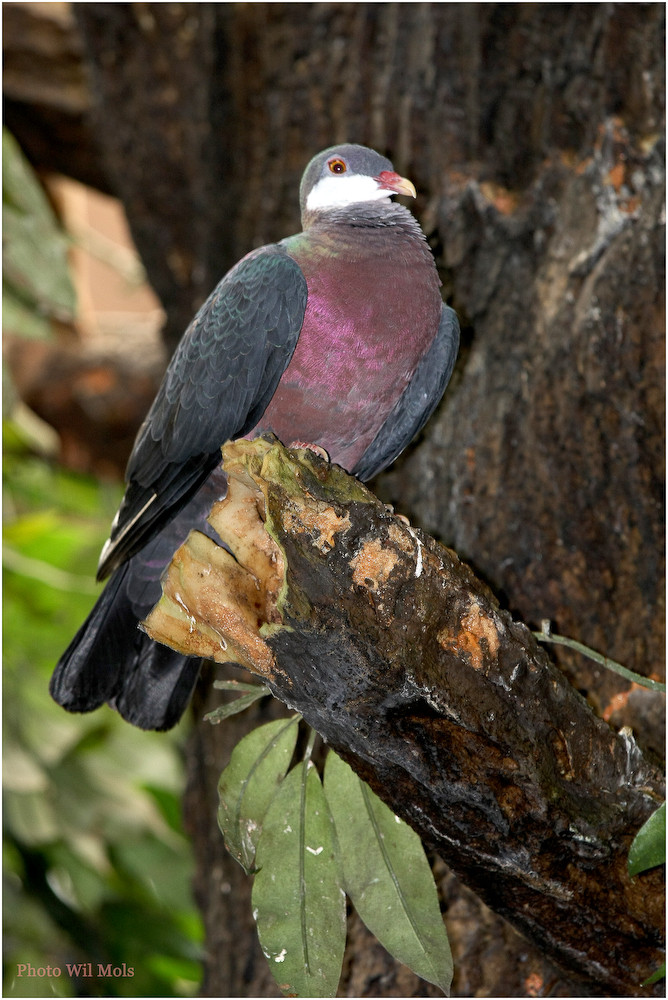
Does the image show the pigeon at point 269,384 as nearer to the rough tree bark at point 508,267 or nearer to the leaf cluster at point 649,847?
the rough tree bark at point 508,267

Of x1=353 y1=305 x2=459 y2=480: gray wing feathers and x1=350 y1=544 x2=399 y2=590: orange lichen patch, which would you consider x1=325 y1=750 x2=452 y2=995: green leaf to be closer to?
x1=350 y1=544 x2=399 y2=590: orange lichen patch

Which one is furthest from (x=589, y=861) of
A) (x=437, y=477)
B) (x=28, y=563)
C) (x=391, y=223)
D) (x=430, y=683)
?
(x=28, y=563)

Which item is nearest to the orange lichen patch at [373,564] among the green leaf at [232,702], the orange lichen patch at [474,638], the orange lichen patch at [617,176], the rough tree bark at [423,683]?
the rough tree bark at [423,683]

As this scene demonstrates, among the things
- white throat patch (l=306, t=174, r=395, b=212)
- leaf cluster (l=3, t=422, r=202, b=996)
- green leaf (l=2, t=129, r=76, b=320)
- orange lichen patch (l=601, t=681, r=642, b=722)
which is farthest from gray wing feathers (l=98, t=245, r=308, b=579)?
leaf cluster (l=3, t=422, r=202, b=996)

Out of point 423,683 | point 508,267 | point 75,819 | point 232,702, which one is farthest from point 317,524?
point 75,819

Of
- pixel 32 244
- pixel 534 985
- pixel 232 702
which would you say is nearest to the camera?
pixel 232 702

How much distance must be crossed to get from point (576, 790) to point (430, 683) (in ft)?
0.97

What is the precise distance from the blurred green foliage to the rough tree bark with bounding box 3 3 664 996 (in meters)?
0.53

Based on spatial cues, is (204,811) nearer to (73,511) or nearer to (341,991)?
(341,991)

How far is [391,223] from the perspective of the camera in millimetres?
1757

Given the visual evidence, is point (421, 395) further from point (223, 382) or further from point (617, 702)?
point (617, 702)

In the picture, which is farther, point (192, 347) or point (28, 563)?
point (28, 563)

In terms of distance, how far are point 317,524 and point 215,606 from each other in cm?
17

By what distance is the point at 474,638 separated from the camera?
1214 mm
